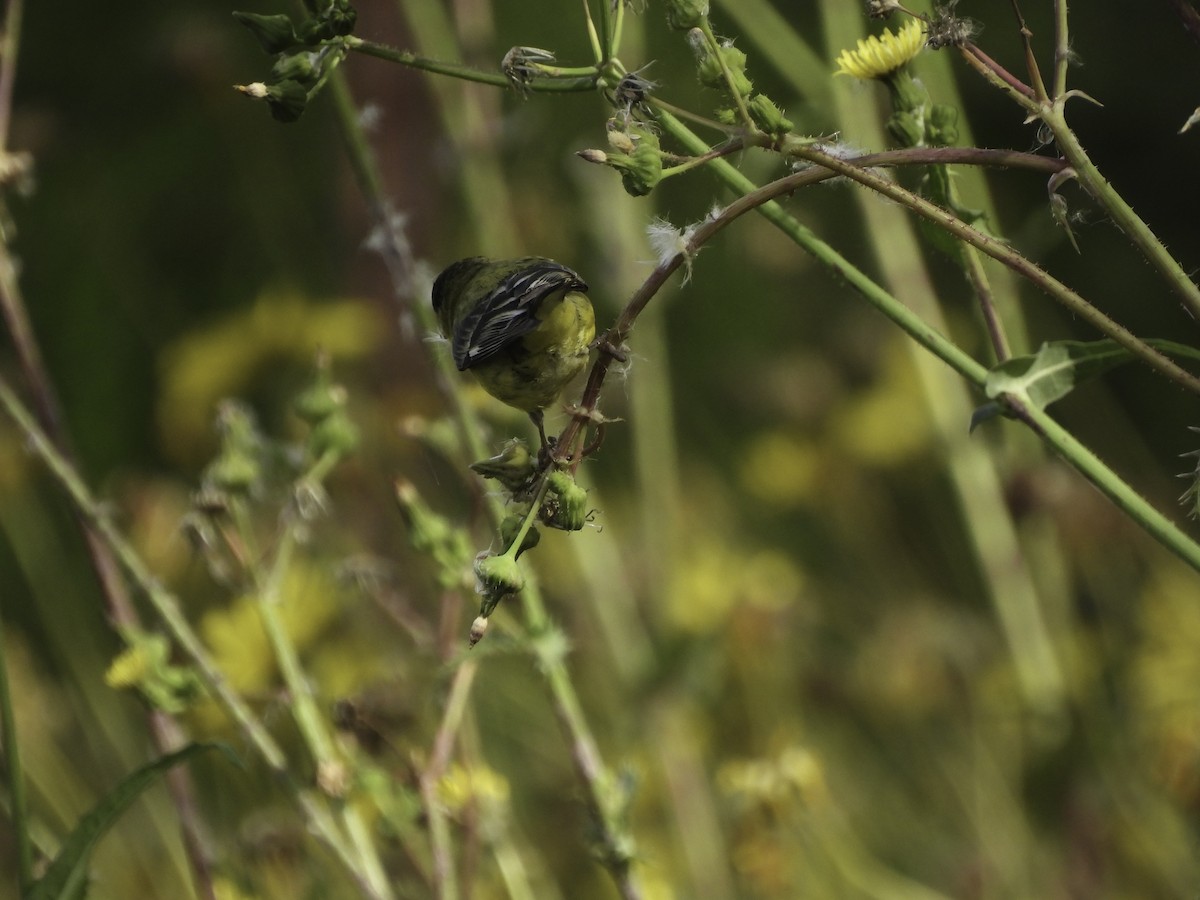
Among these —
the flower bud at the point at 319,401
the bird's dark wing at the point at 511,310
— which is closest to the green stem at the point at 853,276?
the bird's dark wing at the point at 511,310

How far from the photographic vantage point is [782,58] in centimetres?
105

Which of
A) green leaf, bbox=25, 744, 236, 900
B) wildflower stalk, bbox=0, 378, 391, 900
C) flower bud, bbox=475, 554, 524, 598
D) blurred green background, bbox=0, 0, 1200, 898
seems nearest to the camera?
flower bud, bbox=475, 554, 524, 598

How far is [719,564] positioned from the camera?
1.47 metres

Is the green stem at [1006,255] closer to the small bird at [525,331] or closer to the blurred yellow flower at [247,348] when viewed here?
the small bird at [525,331]

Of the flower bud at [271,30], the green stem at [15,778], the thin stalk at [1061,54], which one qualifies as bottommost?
the green stem at [15,778]

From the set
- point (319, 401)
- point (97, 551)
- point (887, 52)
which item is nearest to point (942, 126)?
point (887, 52)

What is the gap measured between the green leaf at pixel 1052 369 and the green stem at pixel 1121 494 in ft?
0.06

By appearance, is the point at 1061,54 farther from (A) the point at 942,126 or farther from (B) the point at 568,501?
(B) the point at 568,501

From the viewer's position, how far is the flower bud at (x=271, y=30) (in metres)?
0.50

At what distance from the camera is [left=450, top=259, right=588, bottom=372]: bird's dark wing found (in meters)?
0.59

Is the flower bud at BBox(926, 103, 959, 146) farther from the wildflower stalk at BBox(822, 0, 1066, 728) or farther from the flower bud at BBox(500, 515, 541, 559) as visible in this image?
the wildflower stalk at BBox(822, 0, 1066, 728)

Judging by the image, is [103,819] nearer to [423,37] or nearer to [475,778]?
[475,778]

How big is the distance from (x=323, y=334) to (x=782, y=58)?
2.09 ft

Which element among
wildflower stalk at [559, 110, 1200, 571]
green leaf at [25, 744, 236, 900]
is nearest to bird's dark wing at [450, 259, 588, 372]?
wildflower stalk at [559, 110, 1200, 571]
